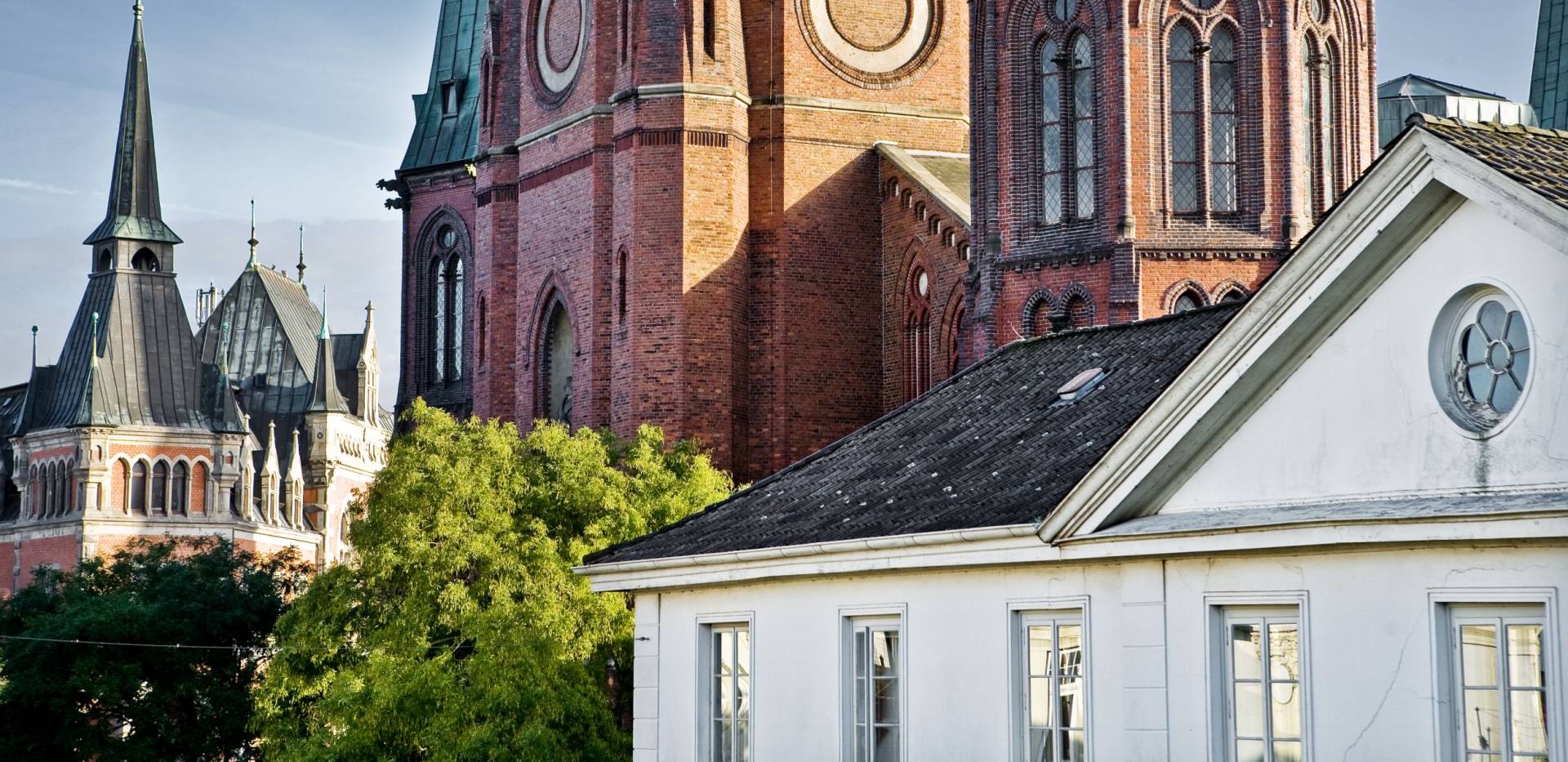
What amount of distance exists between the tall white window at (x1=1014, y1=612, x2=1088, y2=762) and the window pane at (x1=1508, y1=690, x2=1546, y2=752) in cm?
375

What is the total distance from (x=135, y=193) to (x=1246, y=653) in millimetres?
94764

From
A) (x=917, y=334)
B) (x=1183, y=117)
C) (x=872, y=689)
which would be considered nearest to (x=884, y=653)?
(x=872, y=689)

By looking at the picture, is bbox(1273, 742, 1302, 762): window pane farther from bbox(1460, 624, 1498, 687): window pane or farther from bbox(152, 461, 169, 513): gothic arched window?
bbox(152, 461, 169, 513): gothic arched window

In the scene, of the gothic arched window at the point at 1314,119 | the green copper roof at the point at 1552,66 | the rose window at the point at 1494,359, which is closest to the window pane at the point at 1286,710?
the rose window at the point at 1494,359

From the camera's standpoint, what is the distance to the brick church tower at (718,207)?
45906mm

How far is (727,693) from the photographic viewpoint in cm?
1998

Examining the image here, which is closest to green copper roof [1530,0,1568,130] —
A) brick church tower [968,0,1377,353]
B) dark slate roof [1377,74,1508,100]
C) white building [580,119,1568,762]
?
dark slate roof [1377,74,1508,100]

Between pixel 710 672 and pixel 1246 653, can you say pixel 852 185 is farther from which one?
pixel 1246 653

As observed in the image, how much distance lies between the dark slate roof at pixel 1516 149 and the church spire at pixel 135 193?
92.7m

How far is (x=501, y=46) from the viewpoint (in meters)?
54.0

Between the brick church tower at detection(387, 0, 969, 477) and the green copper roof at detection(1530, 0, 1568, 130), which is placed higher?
the green copper roof at detection(1530, 0, 1568, 130)

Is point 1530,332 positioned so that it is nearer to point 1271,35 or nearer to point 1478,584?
point 1478,584

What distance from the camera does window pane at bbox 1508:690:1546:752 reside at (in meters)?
12.2

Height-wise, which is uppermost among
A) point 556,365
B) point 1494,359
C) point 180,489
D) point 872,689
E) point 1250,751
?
point 180,489
